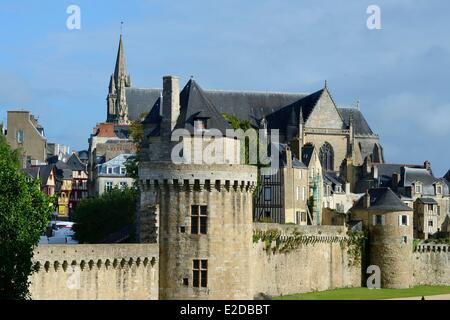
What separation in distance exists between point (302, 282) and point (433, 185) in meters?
45.9

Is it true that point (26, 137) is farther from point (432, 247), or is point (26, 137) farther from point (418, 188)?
point (432, 247)

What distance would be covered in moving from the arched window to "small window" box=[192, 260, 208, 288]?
6498 centimetres

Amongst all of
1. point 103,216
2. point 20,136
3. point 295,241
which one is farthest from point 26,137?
point 295,241

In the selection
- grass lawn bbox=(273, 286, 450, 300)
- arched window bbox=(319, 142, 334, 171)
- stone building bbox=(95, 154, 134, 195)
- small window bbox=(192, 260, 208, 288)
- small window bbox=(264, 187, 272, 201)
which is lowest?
grass lawn bbox=(273, 286, 450, 300)

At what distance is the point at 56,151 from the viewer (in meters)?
161

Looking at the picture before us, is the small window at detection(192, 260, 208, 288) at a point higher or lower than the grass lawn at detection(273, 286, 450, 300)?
higher

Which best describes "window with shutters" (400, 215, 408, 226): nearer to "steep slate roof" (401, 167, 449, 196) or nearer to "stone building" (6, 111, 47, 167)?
"steep slate roof" (401, 167, 449, 196)

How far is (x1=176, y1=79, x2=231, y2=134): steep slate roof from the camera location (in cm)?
4847

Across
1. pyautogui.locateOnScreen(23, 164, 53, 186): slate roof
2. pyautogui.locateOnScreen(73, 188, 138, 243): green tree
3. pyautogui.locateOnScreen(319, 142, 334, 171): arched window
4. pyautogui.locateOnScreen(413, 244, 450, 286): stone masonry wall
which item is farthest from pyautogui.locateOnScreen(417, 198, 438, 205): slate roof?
pyautogui.locateOnScreen(23, 164, 53, 186): slate roof

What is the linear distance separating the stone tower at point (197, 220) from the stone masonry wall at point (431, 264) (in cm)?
3493

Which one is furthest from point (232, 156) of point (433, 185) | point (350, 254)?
point (433, 185)

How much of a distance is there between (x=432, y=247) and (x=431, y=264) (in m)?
1.31

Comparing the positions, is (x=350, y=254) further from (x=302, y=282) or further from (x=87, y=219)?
(x=87, y=219)

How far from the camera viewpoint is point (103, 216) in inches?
3002
